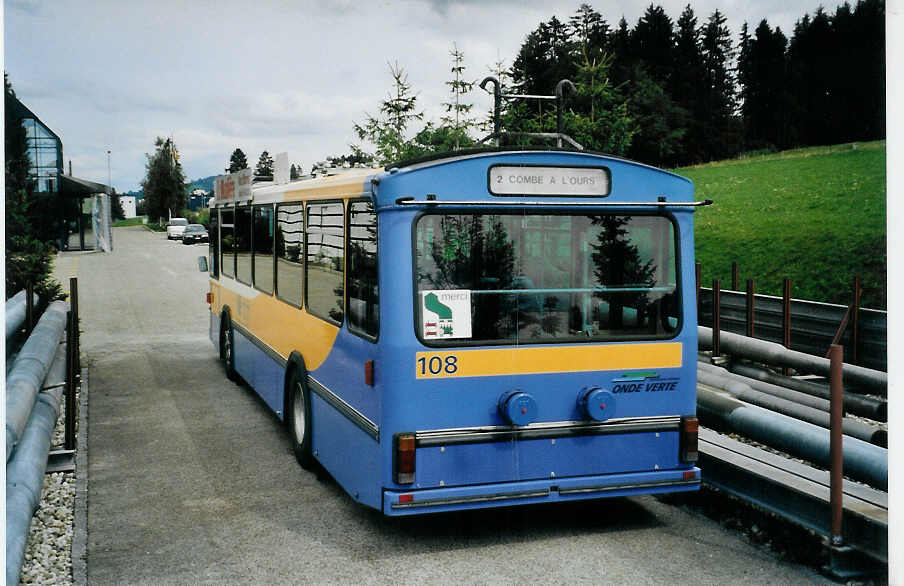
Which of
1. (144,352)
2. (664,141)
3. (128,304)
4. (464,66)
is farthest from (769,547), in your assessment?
(664,141)

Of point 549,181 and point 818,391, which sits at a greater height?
point 549,181

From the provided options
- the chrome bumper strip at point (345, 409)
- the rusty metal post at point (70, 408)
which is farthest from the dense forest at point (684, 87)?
the rusty metal post at point (70, 408)

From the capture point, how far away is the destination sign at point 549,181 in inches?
237

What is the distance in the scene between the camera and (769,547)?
6.21 m

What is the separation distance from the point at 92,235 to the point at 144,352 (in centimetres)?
4049

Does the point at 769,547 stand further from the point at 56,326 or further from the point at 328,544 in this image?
the point at 56,326

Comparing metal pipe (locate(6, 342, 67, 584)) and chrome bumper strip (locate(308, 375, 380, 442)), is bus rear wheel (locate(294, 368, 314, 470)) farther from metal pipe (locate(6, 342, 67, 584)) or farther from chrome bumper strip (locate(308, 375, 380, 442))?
metal pipe (locate(6, 342, 67, 584))

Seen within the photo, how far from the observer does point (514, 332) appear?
20.0ft

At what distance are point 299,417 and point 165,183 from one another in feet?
271

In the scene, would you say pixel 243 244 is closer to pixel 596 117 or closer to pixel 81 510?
pixel 81 510

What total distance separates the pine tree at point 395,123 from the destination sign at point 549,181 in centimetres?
1289

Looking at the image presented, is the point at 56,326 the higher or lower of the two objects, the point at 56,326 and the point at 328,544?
the higher

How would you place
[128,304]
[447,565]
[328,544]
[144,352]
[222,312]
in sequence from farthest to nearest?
[128,304] → [144,352] → [222,312] → [328,544] → [447,565]

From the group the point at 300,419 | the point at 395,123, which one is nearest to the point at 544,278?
the point at 300,419
